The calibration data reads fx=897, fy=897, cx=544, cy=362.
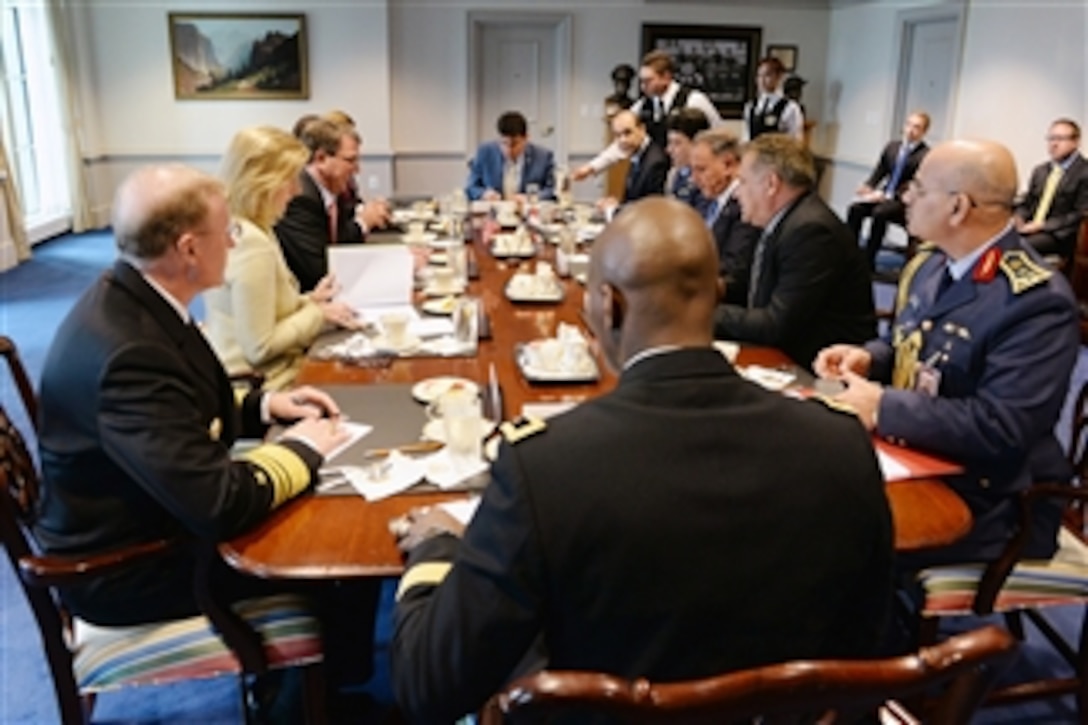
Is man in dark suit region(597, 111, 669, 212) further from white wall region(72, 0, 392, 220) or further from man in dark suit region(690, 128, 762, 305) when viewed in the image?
white wall region(72, 0, 392, 220)

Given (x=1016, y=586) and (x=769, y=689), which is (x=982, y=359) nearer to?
(x=1016, y=586)

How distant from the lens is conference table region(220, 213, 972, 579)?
53.4 inches

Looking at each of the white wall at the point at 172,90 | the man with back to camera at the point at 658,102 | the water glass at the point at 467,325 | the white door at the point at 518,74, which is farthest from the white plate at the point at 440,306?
the white door at the point at 518,74

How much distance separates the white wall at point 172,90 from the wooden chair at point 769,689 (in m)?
8.23

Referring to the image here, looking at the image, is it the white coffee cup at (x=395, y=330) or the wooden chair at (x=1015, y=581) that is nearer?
the wooden chair at (x=1015, y=581)

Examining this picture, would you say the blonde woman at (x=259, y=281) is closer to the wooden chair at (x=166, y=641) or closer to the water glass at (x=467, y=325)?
the water glass at (x=467, y=325)

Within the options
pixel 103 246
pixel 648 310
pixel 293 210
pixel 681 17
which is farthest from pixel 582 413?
pixel 681 17

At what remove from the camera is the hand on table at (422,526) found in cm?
133

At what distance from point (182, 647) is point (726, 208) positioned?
2390 mm

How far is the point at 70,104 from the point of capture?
7.97 metres

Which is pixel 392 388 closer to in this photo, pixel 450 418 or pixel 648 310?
pixel 450 418

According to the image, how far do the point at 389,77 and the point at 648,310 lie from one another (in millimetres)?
8061

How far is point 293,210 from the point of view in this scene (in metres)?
3.18

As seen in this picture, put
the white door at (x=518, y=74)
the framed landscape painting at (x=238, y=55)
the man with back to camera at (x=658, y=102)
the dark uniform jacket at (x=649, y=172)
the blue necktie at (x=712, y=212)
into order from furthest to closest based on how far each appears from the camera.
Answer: the white door at (x=518, y=74) < the framed landscape painting at (x=238, y=55) < the man with back to camera at (x=658, y=102) < the dark uniform jacket at (x=649, y=172) < the blue necktie at (x=712, y=212)
